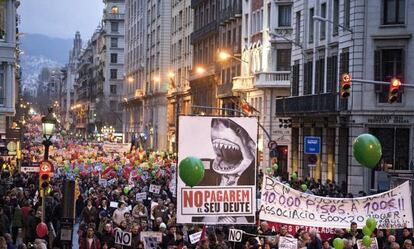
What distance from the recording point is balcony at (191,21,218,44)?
273ft

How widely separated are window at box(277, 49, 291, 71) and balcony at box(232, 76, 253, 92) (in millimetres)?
3724

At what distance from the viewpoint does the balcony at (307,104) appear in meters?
46.5

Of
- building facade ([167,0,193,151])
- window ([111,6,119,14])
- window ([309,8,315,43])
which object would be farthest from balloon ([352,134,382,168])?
window ([111,6,119,14])

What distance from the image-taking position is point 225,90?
76.0 metres

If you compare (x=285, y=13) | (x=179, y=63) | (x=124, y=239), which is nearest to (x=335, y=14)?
(x=285, y=13)

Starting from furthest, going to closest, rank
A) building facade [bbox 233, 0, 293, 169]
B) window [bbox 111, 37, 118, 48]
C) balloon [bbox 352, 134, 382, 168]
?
window [bbox 111, 37, 118, 48] → building facade [bbox 233, 0, 293, 169] → balloon [bbox 352, 134, 382, 168]

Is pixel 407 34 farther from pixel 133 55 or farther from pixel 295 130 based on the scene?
pixel 133 55

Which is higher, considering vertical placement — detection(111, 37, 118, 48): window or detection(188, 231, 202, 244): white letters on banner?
detection(111, 37, 118, 48): window

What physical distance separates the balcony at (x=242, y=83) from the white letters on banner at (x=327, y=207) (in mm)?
45525

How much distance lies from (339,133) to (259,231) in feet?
80.7

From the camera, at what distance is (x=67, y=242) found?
23.0 meters

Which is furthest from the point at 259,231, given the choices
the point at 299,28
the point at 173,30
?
the point at 173,30

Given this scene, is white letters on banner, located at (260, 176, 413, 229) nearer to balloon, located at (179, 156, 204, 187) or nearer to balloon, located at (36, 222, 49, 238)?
balloon, located at (179, 156, 204, 187)

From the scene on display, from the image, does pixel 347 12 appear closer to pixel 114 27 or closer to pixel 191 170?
pixel 191 170
